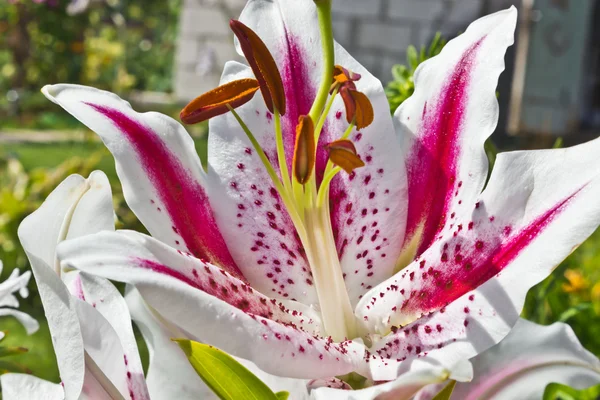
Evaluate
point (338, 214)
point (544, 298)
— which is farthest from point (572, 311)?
point (338, 214)

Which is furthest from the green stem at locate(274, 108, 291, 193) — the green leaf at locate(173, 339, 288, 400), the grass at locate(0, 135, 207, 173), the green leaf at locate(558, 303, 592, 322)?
the grass at locate(0, 135, 207, 173)

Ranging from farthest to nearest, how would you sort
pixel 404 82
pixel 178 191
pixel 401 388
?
pixel 404 82, pixel 178 191, pixel 401 388

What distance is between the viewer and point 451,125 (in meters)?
0.43

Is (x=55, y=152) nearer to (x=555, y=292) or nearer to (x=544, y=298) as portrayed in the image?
(x=555, y=292)

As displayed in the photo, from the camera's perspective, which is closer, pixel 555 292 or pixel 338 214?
pixel 338 214

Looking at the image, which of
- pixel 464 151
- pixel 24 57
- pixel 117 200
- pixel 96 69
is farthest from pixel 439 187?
pixel 24 57

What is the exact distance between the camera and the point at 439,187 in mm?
432

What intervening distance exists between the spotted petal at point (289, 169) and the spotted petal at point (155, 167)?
2 cm

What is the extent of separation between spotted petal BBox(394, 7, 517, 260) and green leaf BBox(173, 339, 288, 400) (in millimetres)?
139

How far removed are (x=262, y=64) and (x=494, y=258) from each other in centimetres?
14

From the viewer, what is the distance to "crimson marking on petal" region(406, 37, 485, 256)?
16.6 inches

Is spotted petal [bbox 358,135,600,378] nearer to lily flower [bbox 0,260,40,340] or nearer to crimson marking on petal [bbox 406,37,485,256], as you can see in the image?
crimson marking on petal [bbox 406,37,485,256]

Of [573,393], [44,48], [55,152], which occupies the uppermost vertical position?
[44,48]

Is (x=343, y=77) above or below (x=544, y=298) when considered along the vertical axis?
above
